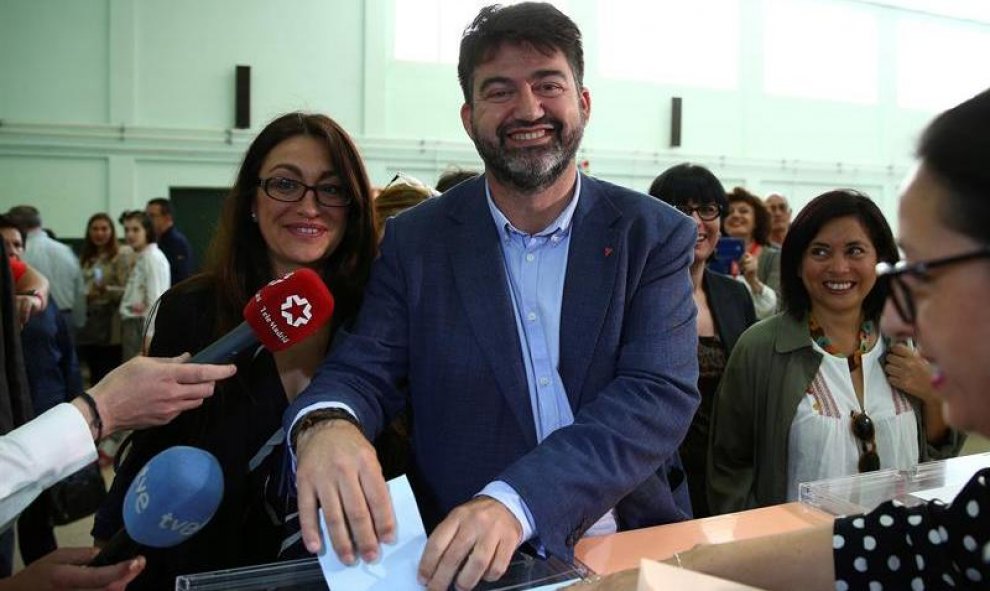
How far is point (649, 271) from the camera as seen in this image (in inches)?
57.2

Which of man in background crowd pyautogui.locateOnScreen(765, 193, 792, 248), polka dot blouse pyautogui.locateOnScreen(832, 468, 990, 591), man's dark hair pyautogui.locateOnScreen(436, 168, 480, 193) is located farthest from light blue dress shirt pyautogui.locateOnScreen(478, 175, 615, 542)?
man in background crowd pyautogui.locateOnScreen(765, 193, 792, 248)

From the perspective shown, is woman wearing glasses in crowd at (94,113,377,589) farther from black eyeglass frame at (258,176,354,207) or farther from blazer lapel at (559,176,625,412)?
blazer lapel at (559,176,625,412)

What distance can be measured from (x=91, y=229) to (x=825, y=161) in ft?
35.1

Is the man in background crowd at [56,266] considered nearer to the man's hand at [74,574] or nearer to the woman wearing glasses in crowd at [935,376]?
the man's hand at [74,574]

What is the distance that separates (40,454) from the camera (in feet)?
4.35

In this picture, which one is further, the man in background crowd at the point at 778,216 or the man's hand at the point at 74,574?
the man in background crowd at the point at 778,216

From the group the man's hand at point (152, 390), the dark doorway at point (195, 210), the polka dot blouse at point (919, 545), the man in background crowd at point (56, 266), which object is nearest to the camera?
the polka dot blouse at point (919, 545)

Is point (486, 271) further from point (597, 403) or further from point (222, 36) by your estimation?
point (222, 36)

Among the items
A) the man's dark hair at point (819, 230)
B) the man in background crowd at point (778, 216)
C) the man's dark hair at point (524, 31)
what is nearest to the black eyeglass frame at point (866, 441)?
the man's dark hair at point (819, 230)

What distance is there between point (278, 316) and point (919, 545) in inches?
41.3

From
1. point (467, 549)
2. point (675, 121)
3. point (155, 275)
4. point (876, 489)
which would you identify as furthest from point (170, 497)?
A: point (675, 121)

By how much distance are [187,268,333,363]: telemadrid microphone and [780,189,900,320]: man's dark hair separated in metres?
1.46

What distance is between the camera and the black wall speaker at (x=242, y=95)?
30.2 ft

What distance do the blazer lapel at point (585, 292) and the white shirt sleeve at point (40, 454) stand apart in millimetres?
850
